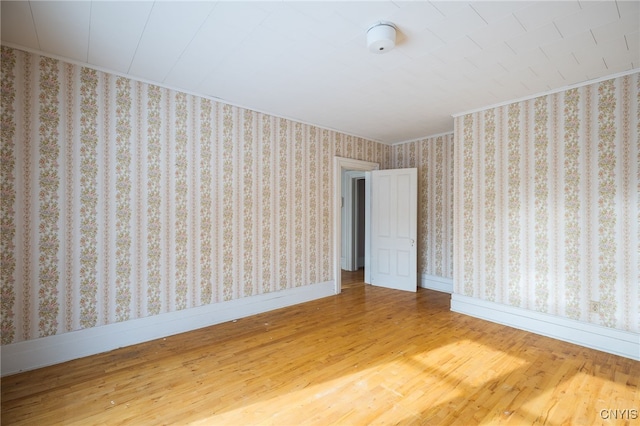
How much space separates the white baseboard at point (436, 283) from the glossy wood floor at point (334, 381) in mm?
1632

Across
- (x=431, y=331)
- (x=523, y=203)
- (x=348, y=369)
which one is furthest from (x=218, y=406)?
(x=523, y=203)

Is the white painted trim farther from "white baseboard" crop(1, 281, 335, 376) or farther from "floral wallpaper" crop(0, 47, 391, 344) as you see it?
"white baseboard" crop(1, 281, 335, 376)

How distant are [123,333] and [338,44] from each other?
337 centimetres

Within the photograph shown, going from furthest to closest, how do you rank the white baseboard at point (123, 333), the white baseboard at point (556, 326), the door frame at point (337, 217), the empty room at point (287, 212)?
the door frame at point (337, 217) → the white baseboard at point (556, 326) → the white baseboard at point (123, 333) → the empty room at point (287, 212)

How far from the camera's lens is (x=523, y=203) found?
11.8 feet

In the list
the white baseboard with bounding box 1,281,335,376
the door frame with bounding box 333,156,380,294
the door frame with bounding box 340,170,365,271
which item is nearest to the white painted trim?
the door frame with bounding box 333,156,380,294

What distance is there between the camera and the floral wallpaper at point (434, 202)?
5.23 metres

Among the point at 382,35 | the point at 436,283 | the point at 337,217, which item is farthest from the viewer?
the point at 436,283

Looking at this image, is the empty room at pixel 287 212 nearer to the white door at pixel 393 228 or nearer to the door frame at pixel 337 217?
the door frame at pixel 337 217

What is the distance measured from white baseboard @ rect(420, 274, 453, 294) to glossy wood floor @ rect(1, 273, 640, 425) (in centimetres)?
163

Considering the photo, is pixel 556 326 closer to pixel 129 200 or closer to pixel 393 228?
pixel 393 228

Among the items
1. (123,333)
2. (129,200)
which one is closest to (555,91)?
(129,200)

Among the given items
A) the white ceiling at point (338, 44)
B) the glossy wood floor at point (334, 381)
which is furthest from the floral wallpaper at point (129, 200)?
the glossy wood floor at point (334, 381)

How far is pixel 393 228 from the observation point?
17.7 ft
